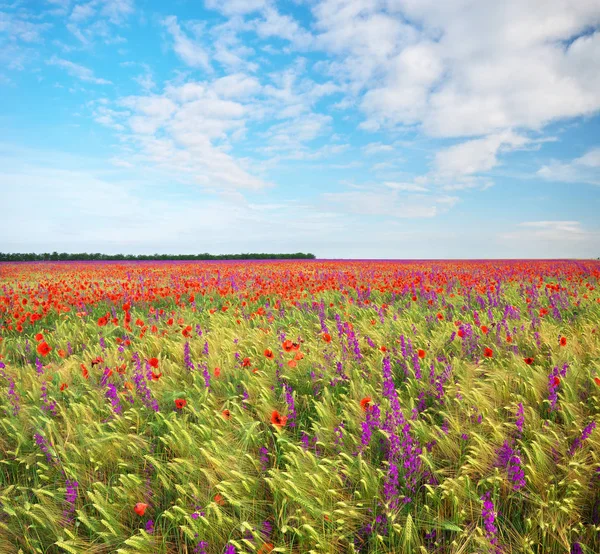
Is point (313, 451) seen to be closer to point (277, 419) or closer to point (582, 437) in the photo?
point (277, 419)

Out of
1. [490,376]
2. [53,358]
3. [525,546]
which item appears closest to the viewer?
[525,546]

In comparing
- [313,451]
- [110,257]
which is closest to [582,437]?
[313,451]

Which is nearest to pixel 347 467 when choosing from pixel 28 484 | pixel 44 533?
pixel 44 533

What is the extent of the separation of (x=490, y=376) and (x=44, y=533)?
3.10m

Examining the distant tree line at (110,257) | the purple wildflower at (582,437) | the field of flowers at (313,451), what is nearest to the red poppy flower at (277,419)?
the field of flowers at (313,451)

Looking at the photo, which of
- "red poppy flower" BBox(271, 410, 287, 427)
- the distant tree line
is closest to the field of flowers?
"red poppy flower" BBox(271, 410, 287, 427)

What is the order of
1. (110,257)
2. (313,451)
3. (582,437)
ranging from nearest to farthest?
(582,437), (313,451), (110,257)

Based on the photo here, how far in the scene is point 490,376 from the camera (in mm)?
3236

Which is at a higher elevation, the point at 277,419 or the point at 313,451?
the point at 277,419

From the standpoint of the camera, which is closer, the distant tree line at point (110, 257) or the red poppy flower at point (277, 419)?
the red poppy flower at point (277, 419)

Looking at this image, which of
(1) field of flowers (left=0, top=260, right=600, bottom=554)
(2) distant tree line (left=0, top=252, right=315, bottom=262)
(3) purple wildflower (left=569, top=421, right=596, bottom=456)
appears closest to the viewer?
(1) field of flowers (left=0, top=260, right=600, bottom=554)

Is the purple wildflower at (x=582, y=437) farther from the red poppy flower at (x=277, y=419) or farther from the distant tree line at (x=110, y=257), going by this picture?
the distant tree line at (x=110, y=257)

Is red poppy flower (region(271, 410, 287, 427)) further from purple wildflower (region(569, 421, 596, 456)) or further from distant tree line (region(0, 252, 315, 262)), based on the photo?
distant tree line (region(0, 252, 315, 262))

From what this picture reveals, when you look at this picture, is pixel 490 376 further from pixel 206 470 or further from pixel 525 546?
pixel 206 470
